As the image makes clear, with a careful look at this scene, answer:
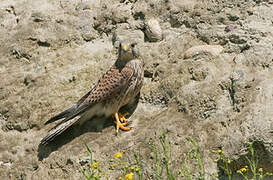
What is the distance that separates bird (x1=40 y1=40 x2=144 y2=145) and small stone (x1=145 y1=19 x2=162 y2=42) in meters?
0.38

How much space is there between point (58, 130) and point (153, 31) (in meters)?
1.53

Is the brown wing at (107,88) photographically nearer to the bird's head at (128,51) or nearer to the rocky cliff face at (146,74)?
the bird's head at (128,51)

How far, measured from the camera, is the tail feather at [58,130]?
11.6ft

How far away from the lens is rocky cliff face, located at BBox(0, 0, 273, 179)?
3.24m

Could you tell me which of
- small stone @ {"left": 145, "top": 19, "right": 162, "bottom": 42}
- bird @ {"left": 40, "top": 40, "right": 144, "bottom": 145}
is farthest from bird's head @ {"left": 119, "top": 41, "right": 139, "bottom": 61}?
small stone @ {"left": 145, "top": 19, "right": 162, "bottom": 42}

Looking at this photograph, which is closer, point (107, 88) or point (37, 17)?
point (107, 88)

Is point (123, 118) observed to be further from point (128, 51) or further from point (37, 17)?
point (37, 17)

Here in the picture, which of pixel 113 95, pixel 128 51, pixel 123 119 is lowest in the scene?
pixel 123 119

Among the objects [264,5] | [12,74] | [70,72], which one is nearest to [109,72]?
[70,72]

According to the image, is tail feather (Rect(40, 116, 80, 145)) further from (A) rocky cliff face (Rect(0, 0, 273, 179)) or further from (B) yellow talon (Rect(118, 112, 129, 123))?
(B) yellow talon (Rect(118, 112, 129, 123))

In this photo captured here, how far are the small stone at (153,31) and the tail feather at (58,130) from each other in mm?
1274

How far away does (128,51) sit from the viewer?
12.5 ft

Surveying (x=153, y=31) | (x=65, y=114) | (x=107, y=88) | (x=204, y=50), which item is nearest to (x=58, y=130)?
(x=65, y=114)

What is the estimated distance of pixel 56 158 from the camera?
352 centimetres
